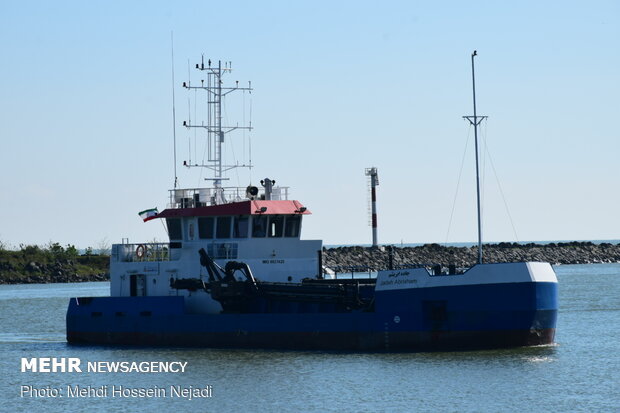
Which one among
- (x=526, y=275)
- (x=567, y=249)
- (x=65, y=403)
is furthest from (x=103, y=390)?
(x=567, y=249)

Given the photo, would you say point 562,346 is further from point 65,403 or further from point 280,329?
point 65,403

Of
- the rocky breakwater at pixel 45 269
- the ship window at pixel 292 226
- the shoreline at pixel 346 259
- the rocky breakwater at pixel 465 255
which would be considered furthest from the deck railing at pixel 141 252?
the rocky breakwater at pixel 45 269

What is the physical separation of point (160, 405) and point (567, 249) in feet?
329

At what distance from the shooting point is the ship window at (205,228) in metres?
35.2

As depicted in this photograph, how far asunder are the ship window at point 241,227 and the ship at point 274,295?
0.05m

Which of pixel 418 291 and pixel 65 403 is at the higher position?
pixel 418 291

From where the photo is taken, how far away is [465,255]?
10875 centimetres

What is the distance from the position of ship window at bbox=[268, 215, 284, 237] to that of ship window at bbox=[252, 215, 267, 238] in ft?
0.75

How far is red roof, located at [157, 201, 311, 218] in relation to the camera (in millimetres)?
34406

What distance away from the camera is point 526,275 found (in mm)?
29406

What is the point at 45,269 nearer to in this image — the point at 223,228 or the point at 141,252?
the point at 141,252

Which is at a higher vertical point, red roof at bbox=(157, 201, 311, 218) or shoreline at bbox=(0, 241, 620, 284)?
red roof at bbox=(157, 201, 311, 218)

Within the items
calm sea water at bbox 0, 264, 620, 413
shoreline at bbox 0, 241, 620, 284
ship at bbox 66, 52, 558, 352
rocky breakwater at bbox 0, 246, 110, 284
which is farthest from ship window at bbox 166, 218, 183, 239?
rocky breakwater at bbox 0, 246, 110, 284

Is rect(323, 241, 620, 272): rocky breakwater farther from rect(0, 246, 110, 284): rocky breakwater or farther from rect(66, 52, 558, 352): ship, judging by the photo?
Result: rect(66, 52, 558, 352): ship
